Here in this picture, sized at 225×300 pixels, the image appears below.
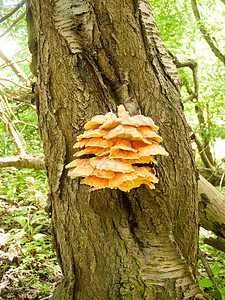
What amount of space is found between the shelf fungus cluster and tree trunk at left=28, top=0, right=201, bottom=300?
34 centimetres

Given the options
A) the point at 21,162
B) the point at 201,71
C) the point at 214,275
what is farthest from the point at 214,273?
the point at 201,71

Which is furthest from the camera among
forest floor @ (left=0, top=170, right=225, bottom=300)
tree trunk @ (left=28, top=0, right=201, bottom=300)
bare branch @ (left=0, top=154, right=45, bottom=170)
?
bare branch @ (left=0, top=154, right=45, bottom=170)

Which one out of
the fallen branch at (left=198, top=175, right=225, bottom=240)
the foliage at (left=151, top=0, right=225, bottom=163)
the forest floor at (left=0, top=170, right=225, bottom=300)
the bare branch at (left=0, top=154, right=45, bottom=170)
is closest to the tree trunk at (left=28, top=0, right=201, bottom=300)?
the fallen branch at (left=198, top=175, right=225, bottom=240)

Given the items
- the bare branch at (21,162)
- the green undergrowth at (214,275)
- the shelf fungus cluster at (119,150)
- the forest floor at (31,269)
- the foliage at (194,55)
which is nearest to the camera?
the shelf fungus cluster at (119,150)

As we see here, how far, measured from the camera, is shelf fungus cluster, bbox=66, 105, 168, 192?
4.29 feet

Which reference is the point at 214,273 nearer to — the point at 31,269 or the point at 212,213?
the point at 212,213

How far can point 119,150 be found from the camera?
1357mm

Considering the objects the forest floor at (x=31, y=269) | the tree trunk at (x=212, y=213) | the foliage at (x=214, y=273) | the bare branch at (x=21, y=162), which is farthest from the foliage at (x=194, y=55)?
the bare branch at (x=21, y=162)

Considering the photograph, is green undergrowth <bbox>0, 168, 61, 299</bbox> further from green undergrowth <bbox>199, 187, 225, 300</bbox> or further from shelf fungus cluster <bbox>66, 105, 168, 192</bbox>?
shelf fungus cluster <bbox>66, 105, 168, 192</bbox>

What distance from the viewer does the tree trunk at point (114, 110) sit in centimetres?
176

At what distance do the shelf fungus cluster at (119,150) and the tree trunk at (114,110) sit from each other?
0.34 metres

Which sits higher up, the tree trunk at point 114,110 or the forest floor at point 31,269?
the tree trunk at point 114,110

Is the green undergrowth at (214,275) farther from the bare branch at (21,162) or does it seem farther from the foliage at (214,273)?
the bare branch at (21,162)

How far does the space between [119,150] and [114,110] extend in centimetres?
52
